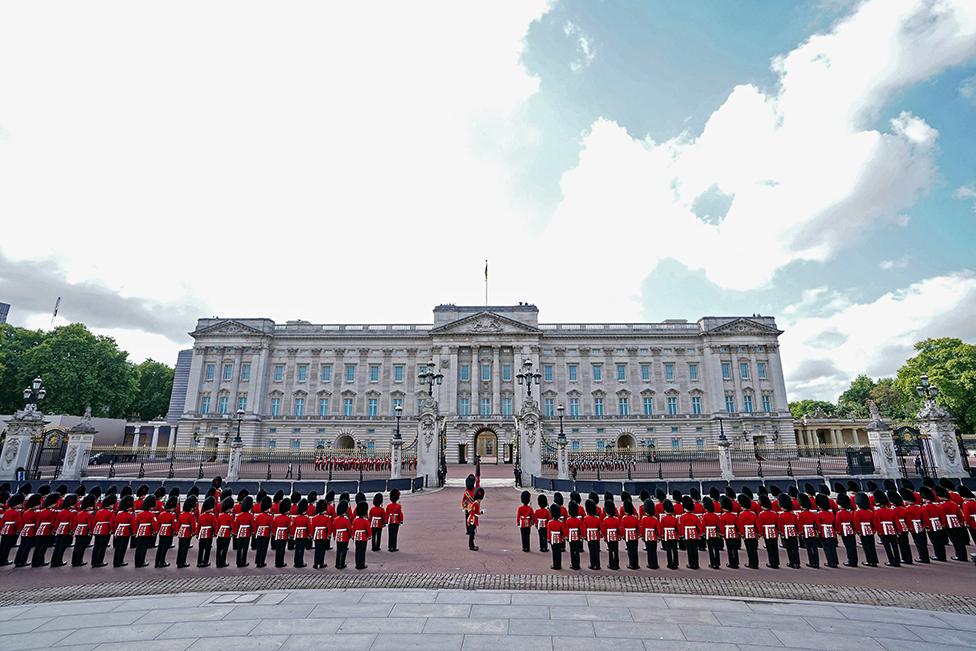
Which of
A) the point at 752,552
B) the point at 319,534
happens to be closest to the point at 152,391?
the point at 319,534

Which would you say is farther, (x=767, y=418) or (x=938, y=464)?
(x=767, y=418)

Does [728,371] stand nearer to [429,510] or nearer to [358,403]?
[358,403]

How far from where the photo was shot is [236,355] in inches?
2253

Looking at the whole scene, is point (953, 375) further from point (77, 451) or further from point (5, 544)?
point (77, 451)

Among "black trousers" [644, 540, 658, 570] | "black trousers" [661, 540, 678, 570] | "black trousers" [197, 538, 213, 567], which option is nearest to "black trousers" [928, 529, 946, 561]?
"black trousers" [661, 540, 678, 570]

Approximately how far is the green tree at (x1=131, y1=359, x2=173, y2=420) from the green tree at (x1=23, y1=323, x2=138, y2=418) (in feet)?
41.9

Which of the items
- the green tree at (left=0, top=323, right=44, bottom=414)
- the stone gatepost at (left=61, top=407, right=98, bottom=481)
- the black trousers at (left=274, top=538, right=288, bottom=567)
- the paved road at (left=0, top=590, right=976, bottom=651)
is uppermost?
the green tree at (left=0, top=323, right=44, bottom=414)

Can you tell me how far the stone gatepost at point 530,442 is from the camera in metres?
24.8

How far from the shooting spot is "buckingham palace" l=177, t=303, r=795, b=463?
5481 cm

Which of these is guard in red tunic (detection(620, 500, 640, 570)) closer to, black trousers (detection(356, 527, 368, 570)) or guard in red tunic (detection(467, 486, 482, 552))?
guard in red tunic (detection(467, 486, 482, 552))

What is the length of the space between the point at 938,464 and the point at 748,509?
23317 mm

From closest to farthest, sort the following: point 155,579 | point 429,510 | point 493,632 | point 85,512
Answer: point 493,632
point 155,579
point 85,512
point 429,510

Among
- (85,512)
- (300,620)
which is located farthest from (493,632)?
(85,512)

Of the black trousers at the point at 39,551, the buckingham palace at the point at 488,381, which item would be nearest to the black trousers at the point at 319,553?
the black trousers at the point at 39,551
